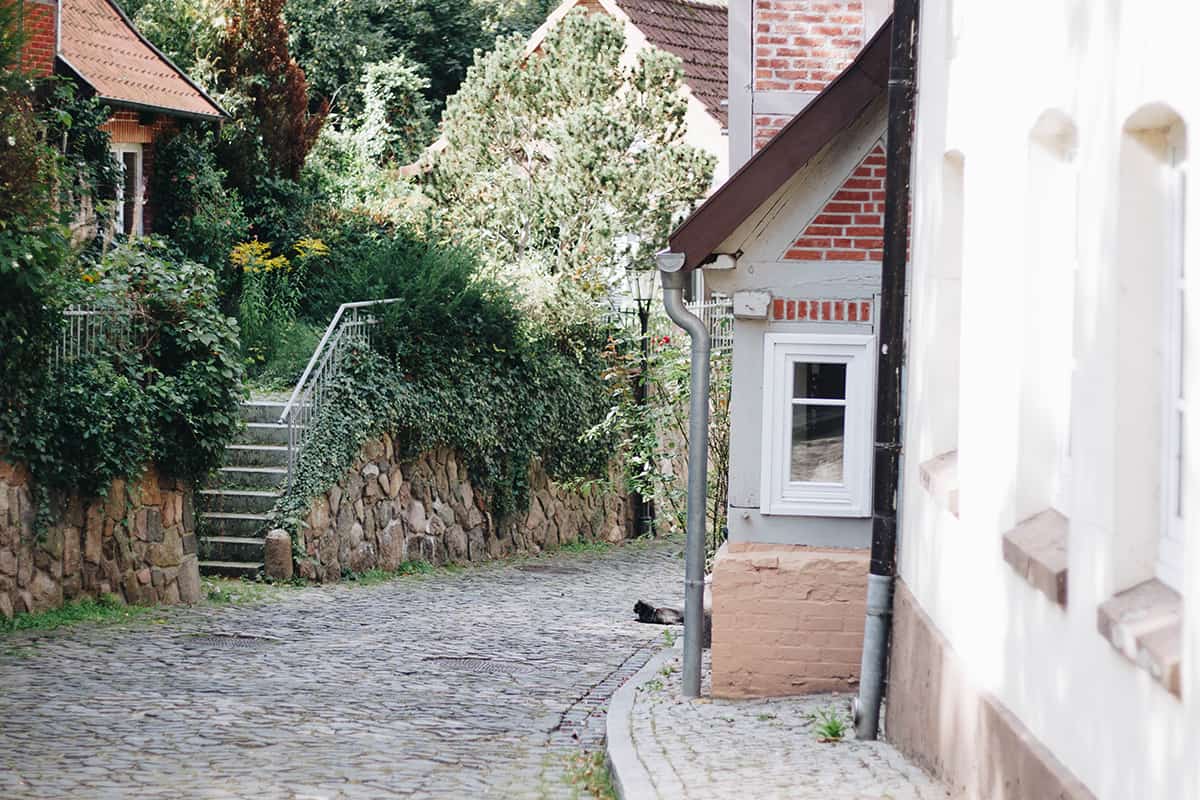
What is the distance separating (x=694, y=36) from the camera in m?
31.0

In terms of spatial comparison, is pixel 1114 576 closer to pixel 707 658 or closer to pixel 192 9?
pixel 707 658

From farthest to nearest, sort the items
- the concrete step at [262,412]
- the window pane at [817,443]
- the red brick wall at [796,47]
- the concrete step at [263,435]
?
1. the concrete step at [262,412]
2. the concrete step at [263,435]
3. the red brick wall at [796,47]
4. the window pane at [817,443]

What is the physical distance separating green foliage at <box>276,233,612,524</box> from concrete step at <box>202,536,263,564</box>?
449mm

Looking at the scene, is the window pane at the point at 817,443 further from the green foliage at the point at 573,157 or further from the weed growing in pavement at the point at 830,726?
the green foliage at the point at 573,157

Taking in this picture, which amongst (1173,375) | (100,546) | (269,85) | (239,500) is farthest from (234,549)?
(1173,375)

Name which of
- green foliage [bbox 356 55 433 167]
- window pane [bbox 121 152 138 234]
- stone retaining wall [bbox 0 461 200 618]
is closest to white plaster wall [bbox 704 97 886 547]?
stone retaining wall [bbox 0 461 200 618]

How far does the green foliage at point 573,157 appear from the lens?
72.9 ft

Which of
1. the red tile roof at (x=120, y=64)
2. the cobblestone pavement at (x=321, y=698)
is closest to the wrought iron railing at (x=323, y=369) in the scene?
the cobblestone pavement at (x=321, y=698)

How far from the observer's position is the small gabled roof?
10.1m

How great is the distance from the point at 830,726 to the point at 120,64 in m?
17.1

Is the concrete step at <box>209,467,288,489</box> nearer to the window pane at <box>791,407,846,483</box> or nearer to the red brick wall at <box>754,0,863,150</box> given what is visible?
the red brick wall at <box>754,0,863,150</box>

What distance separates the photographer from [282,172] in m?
25.6

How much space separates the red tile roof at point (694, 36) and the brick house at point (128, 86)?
940cm

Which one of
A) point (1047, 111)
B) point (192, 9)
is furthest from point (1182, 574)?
point (192, 9)
